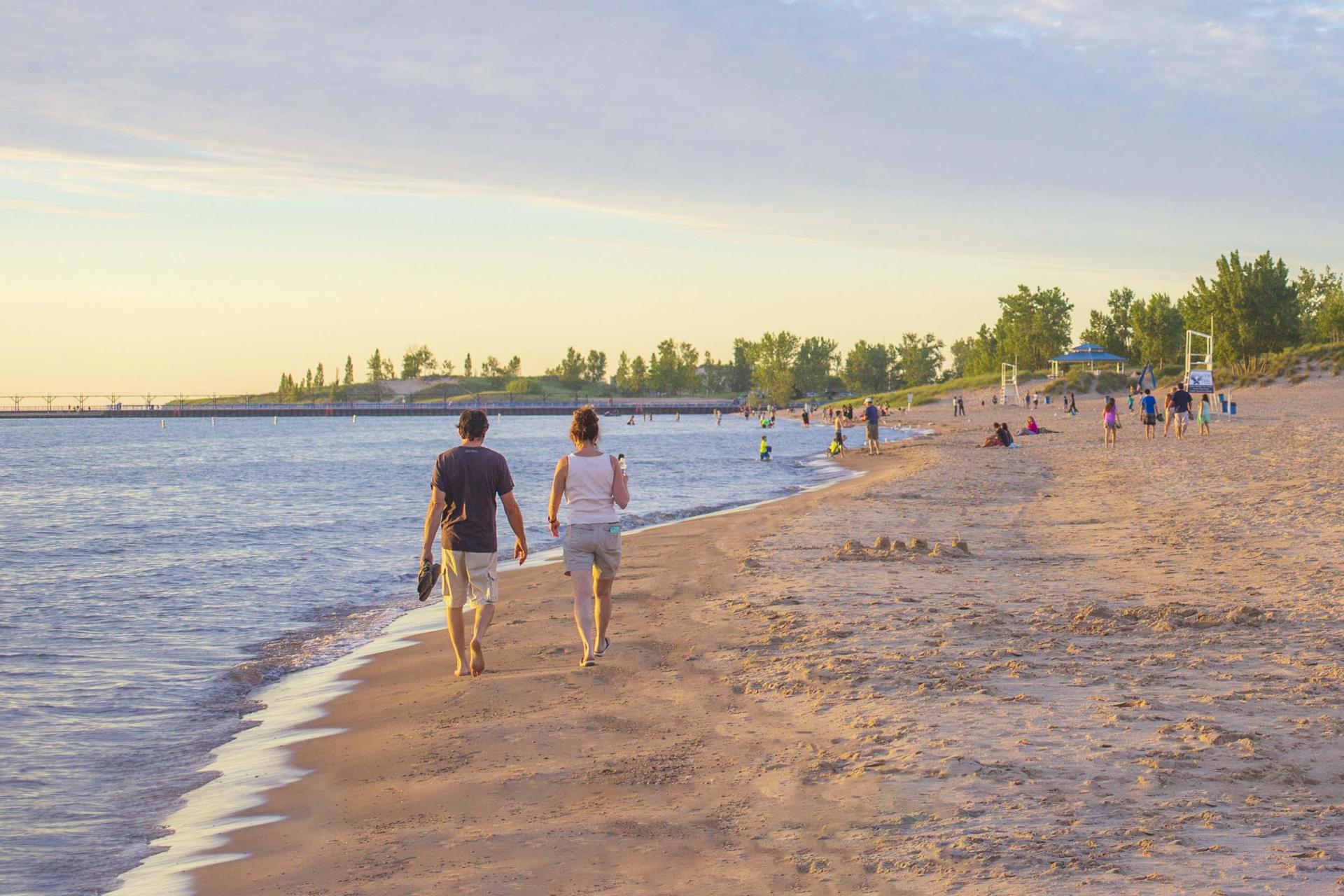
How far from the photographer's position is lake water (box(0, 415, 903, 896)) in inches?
278

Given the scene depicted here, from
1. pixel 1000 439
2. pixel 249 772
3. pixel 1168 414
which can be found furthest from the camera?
pixel 1000 439

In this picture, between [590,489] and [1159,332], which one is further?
[1159,332]

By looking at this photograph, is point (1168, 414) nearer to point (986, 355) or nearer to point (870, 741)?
point (870, 741)

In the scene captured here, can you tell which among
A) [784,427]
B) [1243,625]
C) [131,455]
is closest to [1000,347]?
[784,427]

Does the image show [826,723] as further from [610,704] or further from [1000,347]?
[1000,347]

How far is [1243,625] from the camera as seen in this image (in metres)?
9.14

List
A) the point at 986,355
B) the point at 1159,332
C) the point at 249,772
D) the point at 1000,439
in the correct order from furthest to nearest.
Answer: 1. the point at 986,355
2. the point at 1159,332
3. the point at 1000,439
4. the point at 249,772

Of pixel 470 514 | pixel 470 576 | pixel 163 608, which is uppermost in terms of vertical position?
pixel 470 514

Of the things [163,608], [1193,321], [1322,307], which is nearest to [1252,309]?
[1193,321]

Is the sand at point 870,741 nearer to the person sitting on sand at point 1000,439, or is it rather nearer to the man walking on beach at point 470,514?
the man walking on beach at point 470,514

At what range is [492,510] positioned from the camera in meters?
8.84

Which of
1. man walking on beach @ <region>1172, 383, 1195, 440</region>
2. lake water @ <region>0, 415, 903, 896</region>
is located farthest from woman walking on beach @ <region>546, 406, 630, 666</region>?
man walking on beach @ <region>1172, 383, 1195, 440</region>

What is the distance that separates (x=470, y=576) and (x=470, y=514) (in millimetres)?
515

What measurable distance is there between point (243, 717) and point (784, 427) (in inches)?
4114
